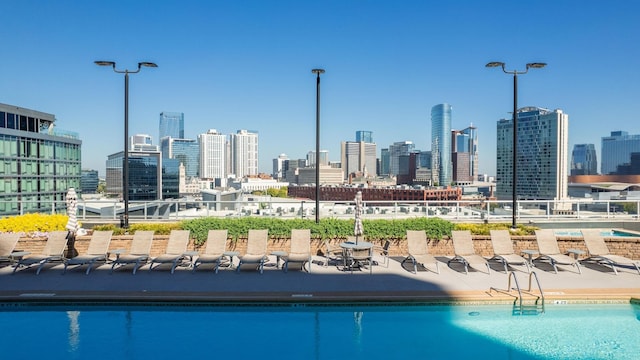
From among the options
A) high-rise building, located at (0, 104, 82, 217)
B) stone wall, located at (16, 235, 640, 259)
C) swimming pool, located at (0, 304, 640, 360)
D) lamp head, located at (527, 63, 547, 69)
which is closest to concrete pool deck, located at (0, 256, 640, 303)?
swimming pool, located at (0, 304, 640, 360)

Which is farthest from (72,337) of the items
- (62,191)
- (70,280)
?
(62,191)

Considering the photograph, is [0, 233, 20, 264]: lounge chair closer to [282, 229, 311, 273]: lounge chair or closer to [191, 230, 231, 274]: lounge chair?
[191, 230, 231, 274]: lounge chair

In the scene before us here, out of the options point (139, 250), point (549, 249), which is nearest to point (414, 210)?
point (549, 249)

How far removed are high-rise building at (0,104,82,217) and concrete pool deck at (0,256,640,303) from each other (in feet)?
118

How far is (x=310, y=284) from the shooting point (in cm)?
806

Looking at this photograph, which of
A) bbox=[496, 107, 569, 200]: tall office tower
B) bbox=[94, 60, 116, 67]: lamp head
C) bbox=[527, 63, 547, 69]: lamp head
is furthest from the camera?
bbox=[496, 107, 569, 200]: tall office tower

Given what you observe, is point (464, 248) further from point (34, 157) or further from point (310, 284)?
point (34, 157)

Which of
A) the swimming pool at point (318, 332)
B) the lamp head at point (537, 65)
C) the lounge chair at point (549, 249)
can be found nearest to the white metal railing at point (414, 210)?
the lounge chair at point (549, 249)

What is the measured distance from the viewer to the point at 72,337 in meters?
6.12

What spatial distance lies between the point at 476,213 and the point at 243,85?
117 ft

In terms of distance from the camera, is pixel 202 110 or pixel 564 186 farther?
pixel 564 186

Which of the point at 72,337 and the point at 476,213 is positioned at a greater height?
the point at 476,213

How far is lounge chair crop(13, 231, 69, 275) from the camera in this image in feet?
29.8

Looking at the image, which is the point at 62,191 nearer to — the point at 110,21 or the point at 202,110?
the point at 202,110
